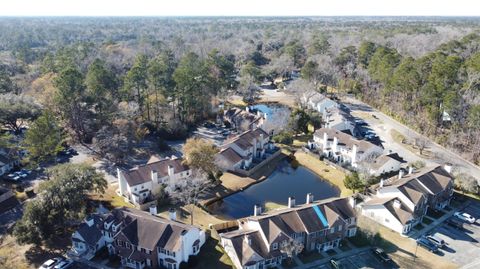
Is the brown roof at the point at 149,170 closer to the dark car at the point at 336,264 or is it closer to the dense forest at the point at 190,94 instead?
the dense forest at the point at 190,94

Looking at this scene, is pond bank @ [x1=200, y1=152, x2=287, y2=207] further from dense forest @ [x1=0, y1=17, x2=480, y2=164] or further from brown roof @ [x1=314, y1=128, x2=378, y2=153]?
dense forest @ [x1=0, y1=17, x2=480, y2=164]

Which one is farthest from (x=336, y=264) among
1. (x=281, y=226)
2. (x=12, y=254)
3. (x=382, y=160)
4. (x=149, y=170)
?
(x=12, y=254)

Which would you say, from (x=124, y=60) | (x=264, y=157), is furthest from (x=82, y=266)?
(x=124, y=60)

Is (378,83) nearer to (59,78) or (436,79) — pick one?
(436,79)

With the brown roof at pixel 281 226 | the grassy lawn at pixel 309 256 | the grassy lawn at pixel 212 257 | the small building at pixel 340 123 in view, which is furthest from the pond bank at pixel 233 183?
the small building at pixel 340 123

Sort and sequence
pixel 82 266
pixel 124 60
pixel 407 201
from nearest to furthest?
pixel 82 266 → pixel 407 201 → pixel 124 60

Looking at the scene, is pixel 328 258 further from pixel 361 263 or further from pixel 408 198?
pixel 408 198

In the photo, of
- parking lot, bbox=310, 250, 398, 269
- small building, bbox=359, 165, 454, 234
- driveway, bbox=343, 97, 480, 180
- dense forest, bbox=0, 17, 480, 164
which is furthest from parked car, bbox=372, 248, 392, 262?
dense forest, bbox=0, 17, 480, 164
